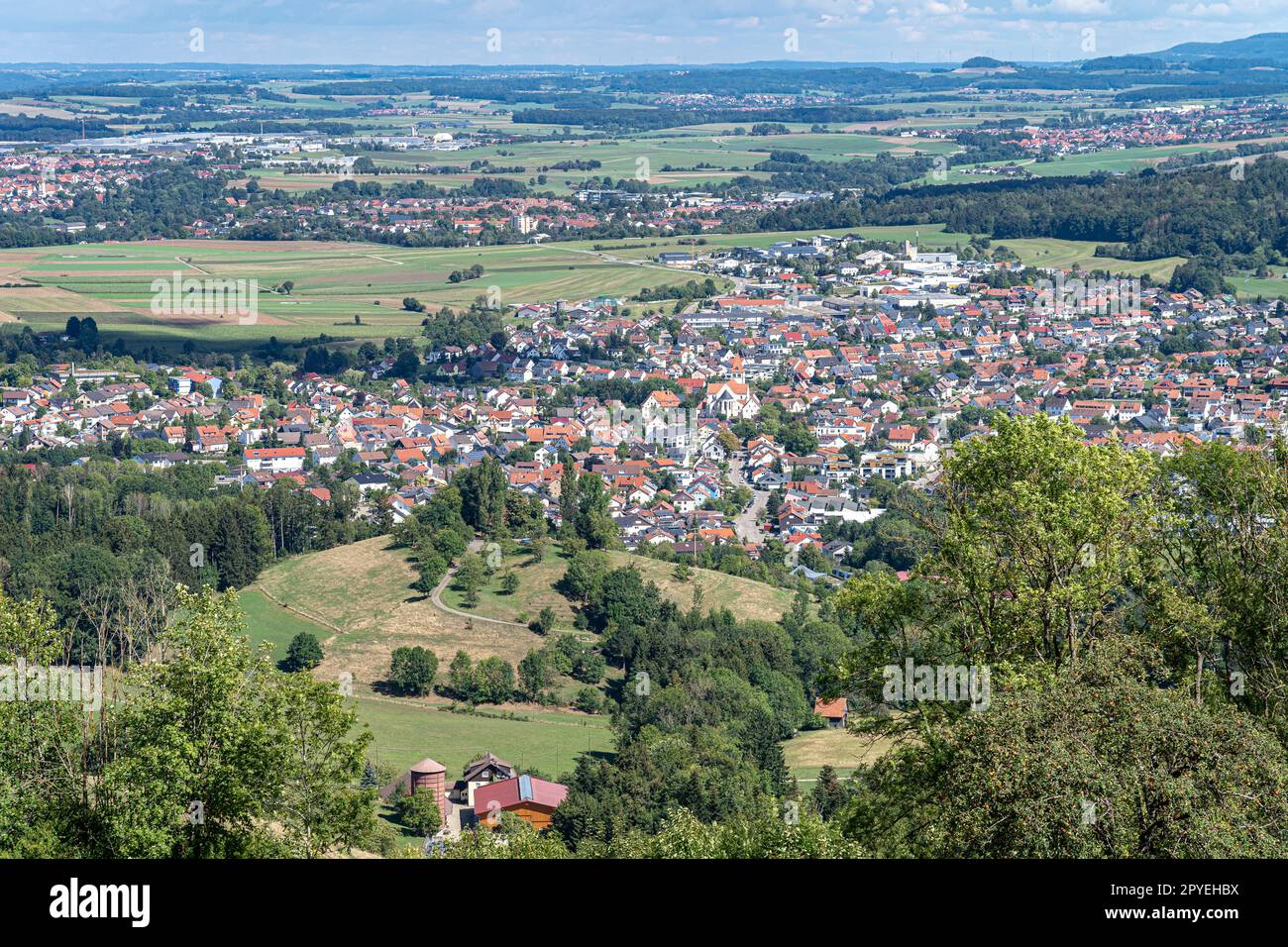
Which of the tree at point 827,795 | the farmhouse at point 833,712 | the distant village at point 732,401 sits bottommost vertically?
the farmhouse at point 833,712

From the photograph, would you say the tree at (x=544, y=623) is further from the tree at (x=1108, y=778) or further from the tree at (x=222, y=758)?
the tree at (x=1108, y=778)

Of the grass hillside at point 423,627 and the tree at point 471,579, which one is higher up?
the tree at point 471,579

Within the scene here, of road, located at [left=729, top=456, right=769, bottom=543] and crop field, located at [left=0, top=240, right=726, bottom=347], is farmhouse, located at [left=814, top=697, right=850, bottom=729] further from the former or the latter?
crop field, located at [left=0, top=240, right=726, bottom=347]

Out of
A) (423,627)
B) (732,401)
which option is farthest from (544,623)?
(732,401)

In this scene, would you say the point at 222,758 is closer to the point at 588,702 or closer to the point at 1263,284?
the point at 588,702

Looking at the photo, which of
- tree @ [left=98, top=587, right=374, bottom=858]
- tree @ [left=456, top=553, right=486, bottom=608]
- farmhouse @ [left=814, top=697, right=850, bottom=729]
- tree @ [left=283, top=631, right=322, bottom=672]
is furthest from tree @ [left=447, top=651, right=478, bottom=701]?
tree @ [left=98, top=587, right=374, bottom=858]

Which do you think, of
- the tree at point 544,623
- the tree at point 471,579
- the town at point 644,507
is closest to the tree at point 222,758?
the town at point 644,507

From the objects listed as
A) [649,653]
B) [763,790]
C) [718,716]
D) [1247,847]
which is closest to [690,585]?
[649,653]
